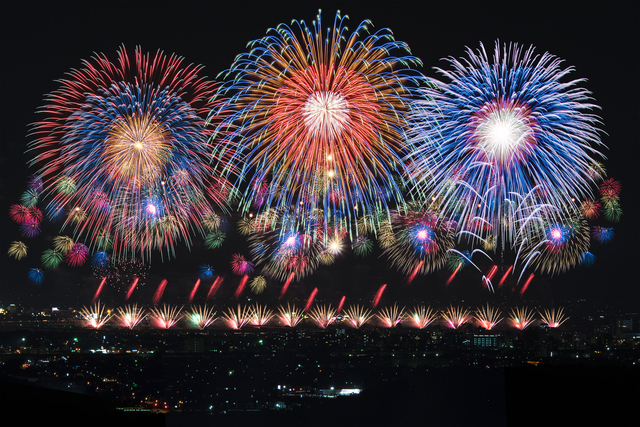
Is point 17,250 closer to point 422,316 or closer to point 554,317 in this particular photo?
point 422,316

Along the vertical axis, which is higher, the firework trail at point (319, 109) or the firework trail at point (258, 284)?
the firework trail at point (319, 109)

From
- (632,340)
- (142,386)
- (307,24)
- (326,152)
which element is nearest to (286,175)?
(326,152)

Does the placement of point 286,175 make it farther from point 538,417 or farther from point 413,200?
point 538,417

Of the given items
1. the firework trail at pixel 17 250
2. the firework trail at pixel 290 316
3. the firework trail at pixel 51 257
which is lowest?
the firework trail at pixel 290 316

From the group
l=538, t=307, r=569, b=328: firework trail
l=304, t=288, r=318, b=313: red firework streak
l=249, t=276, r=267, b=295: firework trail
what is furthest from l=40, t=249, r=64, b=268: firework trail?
l=538, t=307, r=569, b=328: firework trail

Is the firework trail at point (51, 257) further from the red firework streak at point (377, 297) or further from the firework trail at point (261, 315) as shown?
the red firework streak at point (377, 297)

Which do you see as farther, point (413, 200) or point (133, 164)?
point (413, 200)

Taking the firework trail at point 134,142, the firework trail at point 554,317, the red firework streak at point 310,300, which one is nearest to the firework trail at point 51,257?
the firework trail at point 134,142
